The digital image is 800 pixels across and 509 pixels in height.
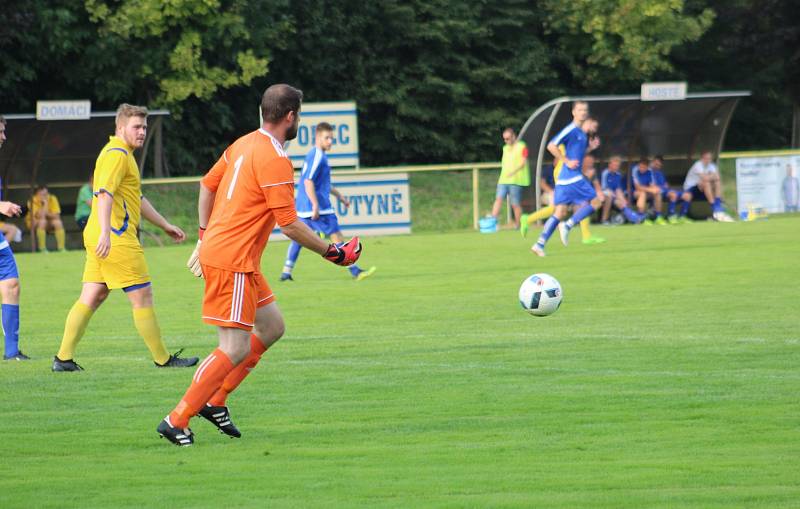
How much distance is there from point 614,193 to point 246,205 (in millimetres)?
24238

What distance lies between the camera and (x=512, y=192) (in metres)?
29.6

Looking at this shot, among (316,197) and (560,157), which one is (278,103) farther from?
(560,157)

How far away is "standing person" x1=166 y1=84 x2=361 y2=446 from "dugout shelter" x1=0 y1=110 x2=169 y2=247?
807 inches

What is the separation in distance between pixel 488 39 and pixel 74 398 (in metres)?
42.1

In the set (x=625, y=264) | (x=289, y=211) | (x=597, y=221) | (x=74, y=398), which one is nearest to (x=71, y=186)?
(x=597, y=221)

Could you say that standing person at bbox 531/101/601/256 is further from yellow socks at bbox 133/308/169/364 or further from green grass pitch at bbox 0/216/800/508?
yellow socks at bbox 133/308/169/364

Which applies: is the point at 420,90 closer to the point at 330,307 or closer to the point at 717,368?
the point at 330,307

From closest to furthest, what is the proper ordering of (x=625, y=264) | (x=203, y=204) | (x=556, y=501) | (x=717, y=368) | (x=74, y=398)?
(x=556, y=501) → (x=203, y=204) → (x=74, y=398) → (x=717, y=368) → (x=625, y=264)

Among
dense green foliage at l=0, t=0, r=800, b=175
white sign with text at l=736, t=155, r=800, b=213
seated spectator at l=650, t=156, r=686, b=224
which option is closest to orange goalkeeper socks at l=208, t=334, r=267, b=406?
seated spectator at l=650, t=156, r=686, b=224

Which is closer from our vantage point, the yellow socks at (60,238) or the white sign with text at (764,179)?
the yellow socks at (60,238)

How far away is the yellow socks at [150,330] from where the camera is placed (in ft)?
32.0

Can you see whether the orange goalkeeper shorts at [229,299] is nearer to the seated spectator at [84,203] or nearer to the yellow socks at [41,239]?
the seated spectator at [84,203]

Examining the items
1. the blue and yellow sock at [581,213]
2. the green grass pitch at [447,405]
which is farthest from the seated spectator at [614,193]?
the green grass pitch at [447,405]

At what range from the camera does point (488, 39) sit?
49594 millimetres
